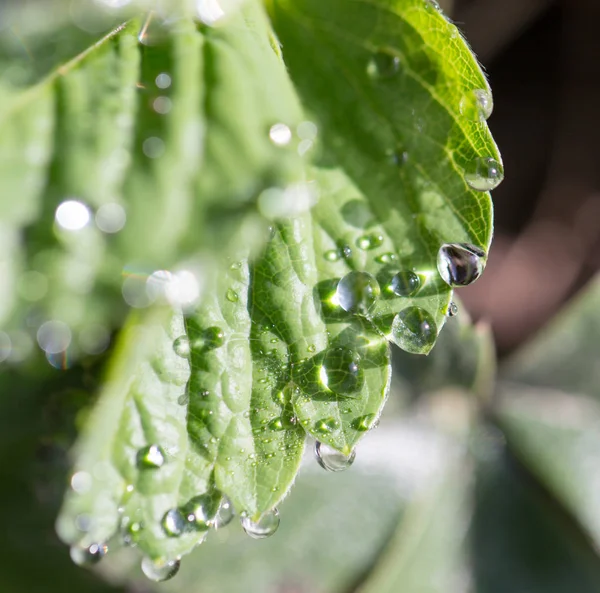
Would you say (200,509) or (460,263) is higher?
(460,263)

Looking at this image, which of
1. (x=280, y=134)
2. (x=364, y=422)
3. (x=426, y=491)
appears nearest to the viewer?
(x=364, y=422)

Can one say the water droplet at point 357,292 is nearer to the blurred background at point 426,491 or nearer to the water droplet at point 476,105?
the water droplet at point 476,105

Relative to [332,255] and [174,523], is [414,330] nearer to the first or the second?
[332,255]

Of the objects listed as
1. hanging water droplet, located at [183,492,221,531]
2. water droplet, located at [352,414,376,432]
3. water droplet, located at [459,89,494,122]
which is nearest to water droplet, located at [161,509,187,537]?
hanging water droplet, located at [183,492,221,531]

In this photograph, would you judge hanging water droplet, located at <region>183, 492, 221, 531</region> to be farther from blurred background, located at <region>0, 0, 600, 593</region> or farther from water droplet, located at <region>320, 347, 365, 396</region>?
blurred background, located at <region>0, 0, 600, 593</region>

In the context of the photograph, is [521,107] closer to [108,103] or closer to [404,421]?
[404,421]

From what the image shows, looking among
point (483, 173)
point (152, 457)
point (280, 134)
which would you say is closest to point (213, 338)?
point (152, 457)

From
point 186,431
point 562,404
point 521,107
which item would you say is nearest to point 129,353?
point 186,431
